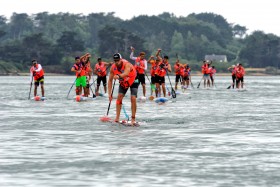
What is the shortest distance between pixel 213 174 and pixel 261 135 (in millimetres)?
5319

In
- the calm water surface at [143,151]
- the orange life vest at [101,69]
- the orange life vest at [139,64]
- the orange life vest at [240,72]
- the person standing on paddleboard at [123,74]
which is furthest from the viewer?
the orange life vest at [240,72]

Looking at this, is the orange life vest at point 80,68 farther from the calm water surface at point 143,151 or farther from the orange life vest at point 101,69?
the calm water surface at point 143,151

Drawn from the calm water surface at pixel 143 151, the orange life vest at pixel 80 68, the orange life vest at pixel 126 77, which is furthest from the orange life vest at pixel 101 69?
the orange life vest at pixel 126 77

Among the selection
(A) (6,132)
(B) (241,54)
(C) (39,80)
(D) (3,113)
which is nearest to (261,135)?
(A) (6,132)

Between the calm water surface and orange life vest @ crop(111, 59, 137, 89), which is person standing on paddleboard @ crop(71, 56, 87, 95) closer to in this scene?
the calm water surface

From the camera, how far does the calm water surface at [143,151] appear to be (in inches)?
391

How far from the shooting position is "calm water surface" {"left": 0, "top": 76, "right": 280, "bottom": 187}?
9938 millimetres

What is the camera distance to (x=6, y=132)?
16094mm

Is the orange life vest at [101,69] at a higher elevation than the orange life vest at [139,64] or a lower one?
lower

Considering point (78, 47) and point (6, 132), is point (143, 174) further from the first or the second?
point (78, 47)

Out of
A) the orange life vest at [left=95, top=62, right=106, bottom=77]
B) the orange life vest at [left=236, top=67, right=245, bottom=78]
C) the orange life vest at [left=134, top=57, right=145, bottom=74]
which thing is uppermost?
the orange life vest at [left=134, top=57, right=145, bottom=74]

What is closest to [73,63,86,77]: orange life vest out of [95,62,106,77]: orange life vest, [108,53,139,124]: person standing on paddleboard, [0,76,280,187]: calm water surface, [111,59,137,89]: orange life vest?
[95,62,106,77]: orange life vest

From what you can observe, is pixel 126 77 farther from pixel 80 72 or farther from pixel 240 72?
pixel 240 72

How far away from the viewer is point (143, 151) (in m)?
12.7
